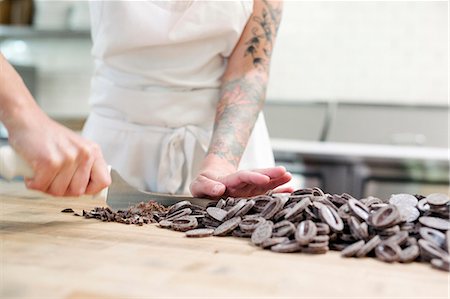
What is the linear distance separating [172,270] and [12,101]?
0.45 m

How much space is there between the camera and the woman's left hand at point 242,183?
1.26 m

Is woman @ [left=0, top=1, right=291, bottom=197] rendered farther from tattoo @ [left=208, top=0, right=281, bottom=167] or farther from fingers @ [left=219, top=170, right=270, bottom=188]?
fingers @ [left=219, top=170, right=270, bottom=188]

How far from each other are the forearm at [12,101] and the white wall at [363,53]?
2424 mm

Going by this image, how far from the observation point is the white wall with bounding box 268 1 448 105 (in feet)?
10.5

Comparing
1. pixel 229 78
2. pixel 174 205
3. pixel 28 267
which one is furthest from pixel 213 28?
pixel 28 267

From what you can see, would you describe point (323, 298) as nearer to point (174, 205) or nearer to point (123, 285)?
point (123, 285)

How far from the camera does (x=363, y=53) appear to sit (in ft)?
10.7

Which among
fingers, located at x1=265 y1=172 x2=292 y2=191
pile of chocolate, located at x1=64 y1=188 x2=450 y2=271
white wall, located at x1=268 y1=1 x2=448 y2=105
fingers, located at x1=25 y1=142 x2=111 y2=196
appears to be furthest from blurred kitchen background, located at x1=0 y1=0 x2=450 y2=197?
fingers, located at x1=25 y1=142 x2=111 y2=196

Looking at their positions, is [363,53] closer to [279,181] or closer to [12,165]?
[279,181]

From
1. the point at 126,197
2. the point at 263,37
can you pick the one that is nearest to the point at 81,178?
the point at 126,197

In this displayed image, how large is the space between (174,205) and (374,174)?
1.58 meters

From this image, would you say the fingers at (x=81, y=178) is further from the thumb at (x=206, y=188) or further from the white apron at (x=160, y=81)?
the white apron at (x=160, y=81)

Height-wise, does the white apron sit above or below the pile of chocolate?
above

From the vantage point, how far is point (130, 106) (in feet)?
5.39
